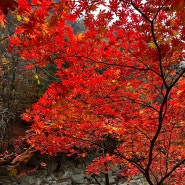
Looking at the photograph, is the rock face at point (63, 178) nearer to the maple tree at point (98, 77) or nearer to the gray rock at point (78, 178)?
the gray rock at point (78, 178)

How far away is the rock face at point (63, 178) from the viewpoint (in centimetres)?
1117

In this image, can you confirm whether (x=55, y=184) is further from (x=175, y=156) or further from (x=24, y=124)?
(x=175, y=156)

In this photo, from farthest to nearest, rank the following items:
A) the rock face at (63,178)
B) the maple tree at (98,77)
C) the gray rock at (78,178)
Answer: the gray rock at (78,178) < the rock face at (63,178) < the maple tree at (98,77)

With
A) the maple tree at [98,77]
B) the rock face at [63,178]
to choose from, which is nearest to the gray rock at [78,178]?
the rock face at [63,178]

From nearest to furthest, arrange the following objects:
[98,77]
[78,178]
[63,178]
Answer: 1. [98,77]
2. [63,178]
3. [78,178]

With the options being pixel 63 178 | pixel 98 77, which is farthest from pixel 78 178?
pixel 98 77

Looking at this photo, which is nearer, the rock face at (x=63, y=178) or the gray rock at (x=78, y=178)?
the rock face at (x=63, y=178)

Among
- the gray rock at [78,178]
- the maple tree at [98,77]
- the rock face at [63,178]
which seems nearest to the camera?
the maple tree at [98,77]

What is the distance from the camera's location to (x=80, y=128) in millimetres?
5754

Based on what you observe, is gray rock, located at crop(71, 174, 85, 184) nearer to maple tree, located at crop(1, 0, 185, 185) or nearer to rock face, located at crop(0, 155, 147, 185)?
rock face, located at crop(0, 155, 147, 185)

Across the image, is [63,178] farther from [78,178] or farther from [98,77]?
[98,77]

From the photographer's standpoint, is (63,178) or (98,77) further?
(63,178)

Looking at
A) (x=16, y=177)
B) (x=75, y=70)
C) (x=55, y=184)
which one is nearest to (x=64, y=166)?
(x=55, y=184)

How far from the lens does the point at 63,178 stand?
12.3m
